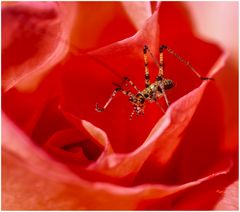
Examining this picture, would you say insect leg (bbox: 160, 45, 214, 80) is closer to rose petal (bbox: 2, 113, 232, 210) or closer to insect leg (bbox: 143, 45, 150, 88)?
insect leg (bbox: 143, 45, 150, 88)

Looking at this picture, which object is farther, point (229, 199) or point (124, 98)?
point (124, 98)

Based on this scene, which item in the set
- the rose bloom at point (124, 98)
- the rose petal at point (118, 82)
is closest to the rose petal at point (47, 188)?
the rose bloom at point (124, 98)

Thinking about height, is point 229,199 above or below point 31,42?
below

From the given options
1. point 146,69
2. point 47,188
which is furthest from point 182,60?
point 47,188

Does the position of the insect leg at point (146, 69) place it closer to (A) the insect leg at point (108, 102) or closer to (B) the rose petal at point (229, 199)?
(A) the insect leg at point (108, 102)

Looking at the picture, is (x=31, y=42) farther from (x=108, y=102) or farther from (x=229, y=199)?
(x=229, y=199)

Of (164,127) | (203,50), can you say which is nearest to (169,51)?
(203,50)

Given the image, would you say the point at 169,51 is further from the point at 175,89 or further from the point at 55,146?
the point at 55,146

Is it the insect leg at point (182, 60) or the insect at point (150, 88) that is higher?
the insect leg at point (182, 60)
